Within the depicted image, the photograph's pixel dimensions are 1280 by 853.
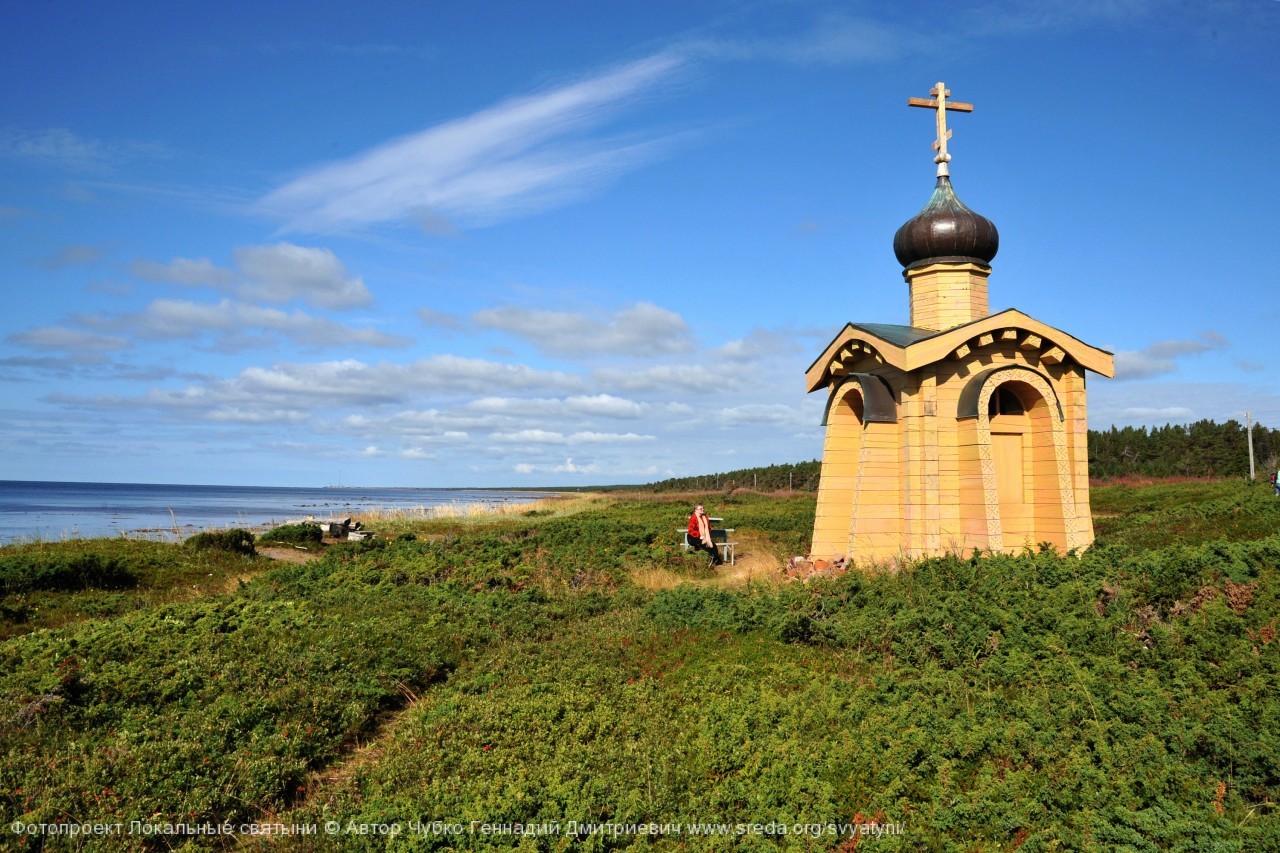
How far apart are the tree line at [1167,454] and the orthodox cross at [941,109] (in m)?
34.0

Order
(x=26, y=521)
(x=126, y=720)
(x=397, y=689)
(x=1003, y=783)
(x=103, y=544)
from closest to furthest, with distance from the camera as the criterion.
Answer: (x=1003, y=783) < (x=126, y=720) < (x=397, y=689) < (x=103, y=544) < (x=26, y=521)

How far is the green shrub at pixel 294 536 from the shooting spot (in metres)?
21.7

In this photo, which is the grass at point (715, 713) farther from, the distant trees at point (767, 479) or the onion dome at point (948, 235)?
the distant trees at point (767, 479)

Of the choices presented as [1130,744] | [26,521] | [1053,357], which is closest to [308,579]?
[1130,744]

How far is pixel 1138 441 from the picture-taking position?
182ft

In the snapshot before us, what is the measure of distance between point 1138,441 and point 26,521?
76.1 meters

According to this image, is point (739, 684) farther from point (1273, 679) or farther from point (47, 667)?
point (47, 667)

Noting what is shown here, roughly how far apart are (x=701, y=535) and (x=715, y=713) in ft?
35.3

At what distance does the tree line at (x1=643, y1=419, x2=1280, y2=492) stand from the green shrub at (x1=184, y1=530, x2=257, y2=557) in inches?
1352

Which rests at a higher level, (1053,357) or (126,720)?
Answer: (1053,357)

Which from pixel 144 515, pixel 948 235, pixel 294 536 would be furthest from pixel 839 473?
pixel 144 515

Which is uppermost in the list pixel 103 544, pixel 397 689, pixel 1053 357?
pixel 1053 357

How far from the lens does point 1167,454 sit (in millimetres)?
54250

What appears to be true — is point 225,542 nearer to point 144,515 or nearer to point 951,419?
point 951,419
